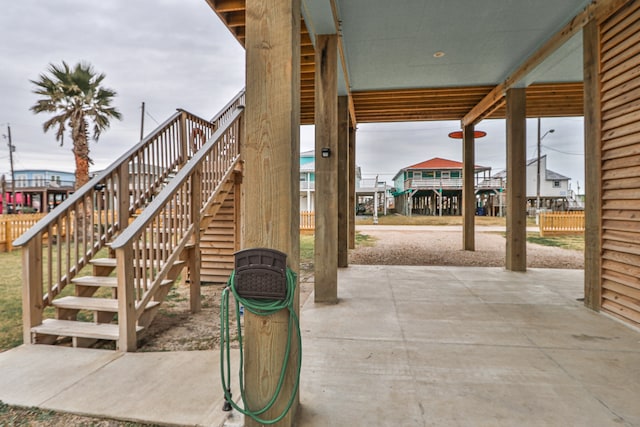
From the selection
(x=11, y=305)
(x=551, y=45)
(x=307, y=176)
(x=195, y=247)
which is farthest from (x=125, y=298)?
(x=307, y=176)

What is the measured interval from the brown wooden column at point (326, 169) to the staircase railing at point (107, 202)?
2.27 metres

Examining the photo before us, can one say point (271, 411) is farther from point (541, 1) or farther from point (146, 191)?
point (541, 1)

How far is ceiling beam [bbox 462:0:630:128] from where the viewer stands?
2.91 meters

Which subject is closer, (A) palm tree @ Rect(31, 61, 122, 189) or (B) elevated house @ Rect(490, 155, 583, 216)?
(A) palm tree @ Rect(31, 61, 122, 189)

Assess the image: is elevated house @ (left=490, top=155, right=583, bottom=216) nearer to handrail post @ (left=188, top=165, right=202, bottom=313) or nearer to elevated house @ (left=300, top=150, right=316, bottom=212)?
elevated house @ (left=300, top=150, right=316, bottom=212)

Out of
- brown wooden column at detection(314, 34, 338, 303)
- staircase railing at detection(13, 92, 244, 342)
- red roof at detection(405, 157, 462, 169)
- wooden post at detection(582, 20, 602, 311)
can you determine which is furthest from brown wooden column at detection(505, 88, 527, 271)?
red roof at detection(405, 157, 462, 169)

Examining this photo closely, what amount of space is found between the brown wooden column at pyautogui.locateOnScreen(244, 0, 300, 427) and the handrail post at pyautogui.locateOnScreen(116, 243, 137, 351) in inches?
58.2

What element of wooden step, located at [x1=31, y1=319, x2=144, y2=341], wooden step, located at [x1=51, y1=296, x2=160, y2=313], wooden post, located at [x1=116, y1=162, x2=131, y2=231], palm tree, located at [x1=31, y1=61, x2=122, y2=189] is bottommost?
wooden step, located at [x1=31, y1=319, x2=144, y2=341]

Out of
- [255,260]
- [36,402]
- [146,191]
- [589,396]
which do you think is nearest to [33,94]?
[146,191]

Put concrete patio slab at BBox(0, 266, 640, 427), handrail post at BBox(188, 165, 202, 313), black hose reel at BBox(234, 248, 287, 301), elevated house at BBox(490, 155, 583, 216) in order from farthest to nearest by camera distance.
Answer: elevated house at BBox(490, 155, 583, 216) < handrail post at BBox(188, 165, 202, 313) < concrete patio slab at BBox(0, 266, 640, 427) < black hose reel at BBox(234, 248, 287, 301)

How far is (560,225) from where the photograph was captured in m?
11.0

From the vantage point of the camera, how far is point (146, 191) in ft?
12.9

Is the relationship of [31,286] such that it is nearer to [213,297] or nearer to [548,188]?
[213,297]

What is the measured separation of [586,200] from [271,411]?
3.82 metres
